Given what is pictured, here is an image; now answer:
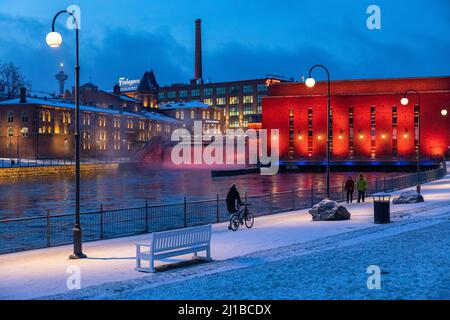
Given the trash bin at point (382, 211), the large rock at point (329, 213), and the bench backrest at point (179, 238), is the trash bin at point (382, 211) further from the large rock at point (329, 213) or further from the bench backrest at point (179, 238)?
the bench backrest at point (179, 238)

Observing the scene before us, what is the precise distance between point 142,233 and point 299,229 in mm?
6128

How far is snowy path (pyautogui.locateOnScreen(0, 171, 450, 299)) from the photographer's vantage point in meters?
13.6

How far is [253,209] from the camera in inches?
1363

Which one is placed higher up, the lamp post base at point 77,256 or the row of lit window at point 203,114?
the row of lit window at point 203,114

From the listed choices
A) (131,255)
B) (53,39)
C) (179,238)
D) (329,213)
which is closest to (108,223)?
(329,213)

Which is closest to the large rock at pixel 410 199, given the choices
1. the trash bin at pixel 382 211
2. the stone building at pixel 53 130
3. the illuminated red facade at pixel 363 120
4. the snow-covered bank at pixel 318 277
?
the trash bin at pixel 382 211

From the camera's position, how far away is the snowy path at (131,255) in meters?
13.6

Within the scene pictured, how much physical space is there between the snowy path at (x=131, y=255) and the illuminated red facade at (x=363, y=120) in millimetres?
77287

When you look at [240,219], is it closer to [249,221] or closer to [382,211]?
[249,221]

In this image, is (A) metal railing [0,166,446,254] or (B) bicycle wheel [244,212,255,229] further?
(B) bicycle wheel [244,212,255,229]

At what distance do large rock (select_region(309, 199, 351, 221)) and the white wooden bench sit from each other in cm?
1063

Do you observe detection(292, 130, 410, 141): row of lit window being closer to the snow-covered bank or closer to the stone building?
the stone building

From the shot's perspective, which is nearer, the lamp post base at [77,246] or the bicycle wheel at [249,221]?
the lamp post base at [77,246]

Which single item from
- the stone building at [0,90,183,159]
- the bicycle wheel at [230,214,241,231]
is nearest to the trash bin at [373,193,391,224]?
the bicycle wheel at [230,214,241,231]
